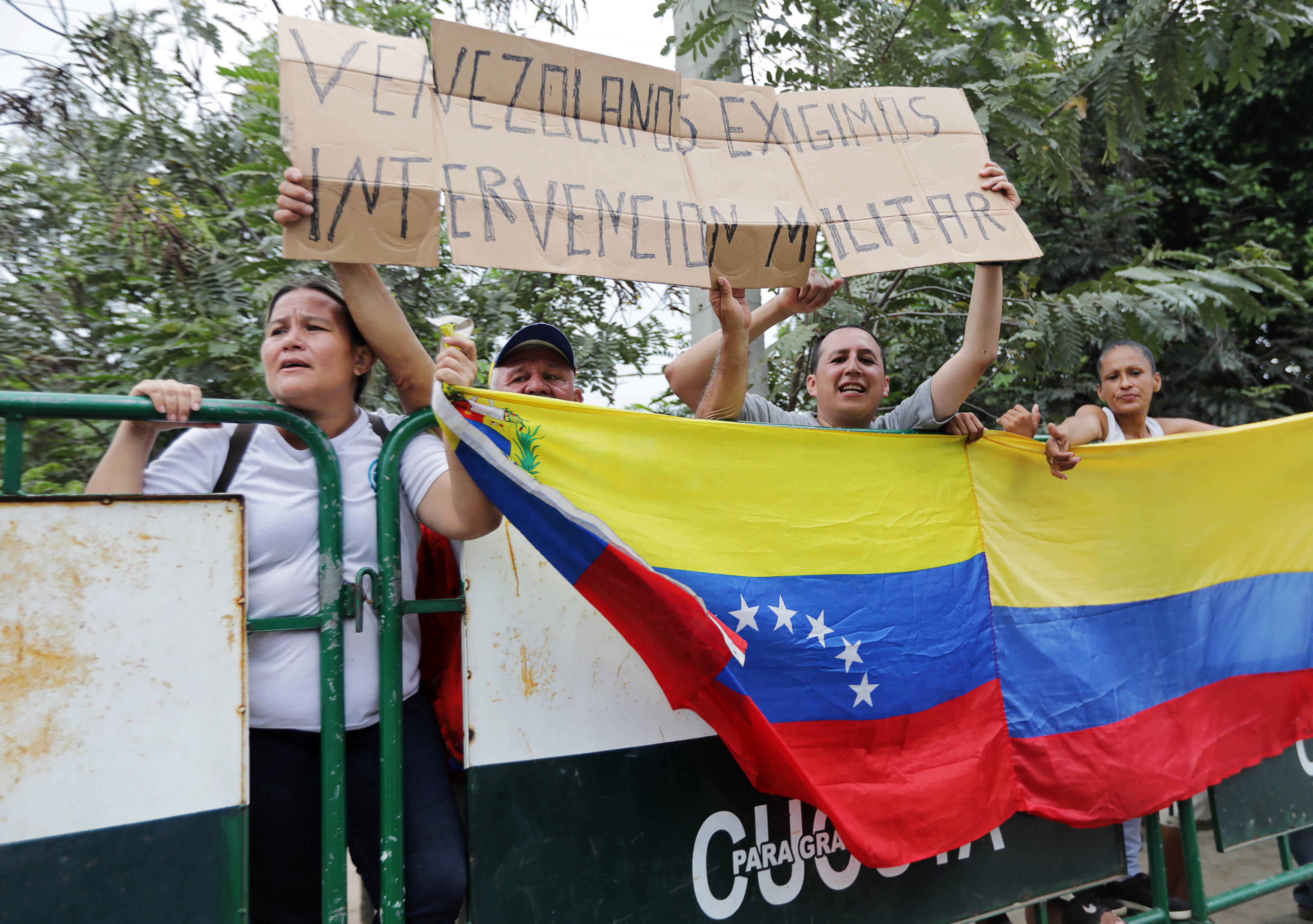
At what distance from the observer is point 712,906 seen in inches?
89.4

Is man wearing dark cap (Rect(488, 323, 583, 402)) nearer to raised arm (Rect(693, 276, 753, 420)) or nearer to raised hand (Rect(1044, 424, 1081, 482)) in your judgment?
raised arm (Rect(693, 276, 753, 420))

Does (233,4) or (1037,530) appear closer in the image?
(1037,530)

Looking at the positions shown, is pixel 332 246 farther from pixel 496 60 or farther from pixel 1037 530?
pixel 1037 530

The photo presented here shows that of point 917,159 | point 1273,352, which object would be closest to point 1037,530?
point 917,159

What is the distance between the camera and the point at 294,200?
1836 millimetres

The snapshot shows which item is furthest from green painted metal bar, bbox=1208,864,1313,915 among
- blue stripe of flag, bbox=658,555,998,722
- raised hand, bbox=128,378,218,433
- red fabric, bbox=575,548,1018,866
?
raised hand, bbox=128,378,218,433

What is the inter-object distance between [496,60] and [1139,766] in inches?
121

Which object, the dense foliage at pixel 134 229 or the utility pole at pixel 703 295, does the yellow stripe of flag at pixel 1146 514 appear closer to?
the utility pole at pixel 703 295

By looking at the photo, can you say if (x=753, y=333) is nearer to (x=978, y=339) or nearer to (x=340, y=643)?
(x=978, y=339)

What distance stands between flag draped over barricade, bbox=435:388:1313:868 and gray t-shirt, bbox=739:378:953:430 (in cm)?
10

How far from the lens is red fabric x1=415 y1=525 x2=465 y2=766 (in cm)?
211

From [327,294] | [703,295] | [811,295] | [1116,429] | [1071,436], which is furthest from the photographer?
[703,295]

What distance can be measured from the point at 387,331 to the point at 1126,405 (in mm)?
3330

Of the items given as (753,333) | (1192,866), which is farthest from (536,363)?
(1192,866)
